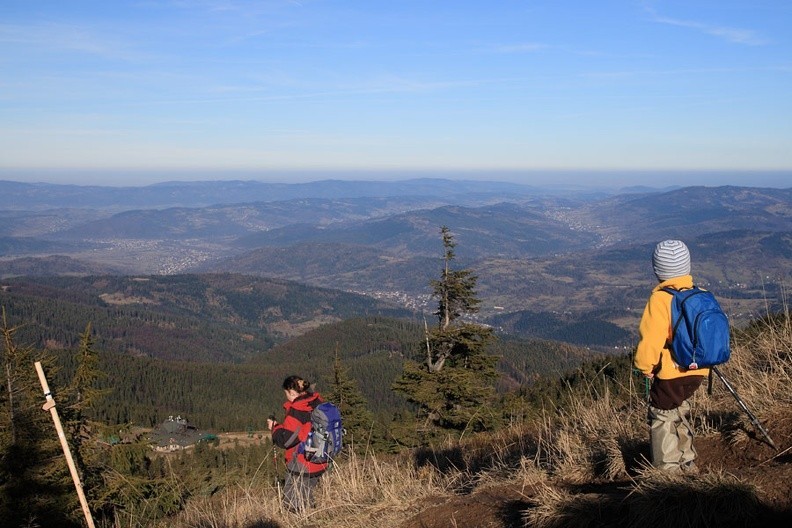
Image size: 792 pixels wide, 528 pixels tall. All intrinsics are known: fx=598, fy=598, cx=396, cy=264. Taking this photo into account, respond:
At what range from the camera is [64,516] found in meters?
9.69

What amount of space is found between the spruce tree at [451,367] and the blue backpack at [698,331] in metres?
13.6

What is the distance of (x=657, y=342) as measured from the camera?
403cm

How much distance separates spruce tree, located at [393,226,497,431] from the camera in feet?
60.4

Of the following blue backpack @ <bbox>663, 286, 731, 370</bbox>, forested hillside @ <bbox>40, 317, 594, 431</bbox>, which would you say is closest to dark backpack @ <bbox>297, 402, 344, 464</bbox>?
blue backpack @ <bbox>663, 286, 731, 370</bbox>

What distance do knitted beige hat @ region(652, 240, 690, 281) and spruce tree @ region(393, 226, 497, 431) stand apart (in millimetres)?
13438

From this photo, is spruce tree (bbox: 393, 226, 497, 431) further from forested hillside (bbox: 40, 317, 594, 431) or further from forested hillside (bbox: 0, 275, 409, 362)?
forested hillside (bbox: 0, 275, 409, 362)

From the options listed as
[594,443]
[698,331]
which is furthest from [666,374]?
[594,443]

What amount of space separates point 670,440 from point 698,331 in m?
0.82

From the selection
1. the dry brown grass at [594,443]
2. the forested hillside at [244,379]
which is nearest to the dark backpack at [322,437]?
the dry brown grass at [594,443]

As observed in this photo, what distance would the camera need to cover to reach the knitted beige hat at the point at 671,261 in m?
4.18

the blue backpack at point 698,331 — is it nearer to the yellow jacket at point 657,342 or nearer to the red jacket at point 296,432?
the yellow jacket at point 657,342

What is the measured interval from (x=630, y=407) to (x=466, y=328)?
13.6 m

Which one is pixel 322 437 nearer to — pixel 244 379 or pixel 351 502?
pixel 351 502

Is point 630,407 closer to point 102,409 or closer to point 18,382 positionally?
point 18,382
